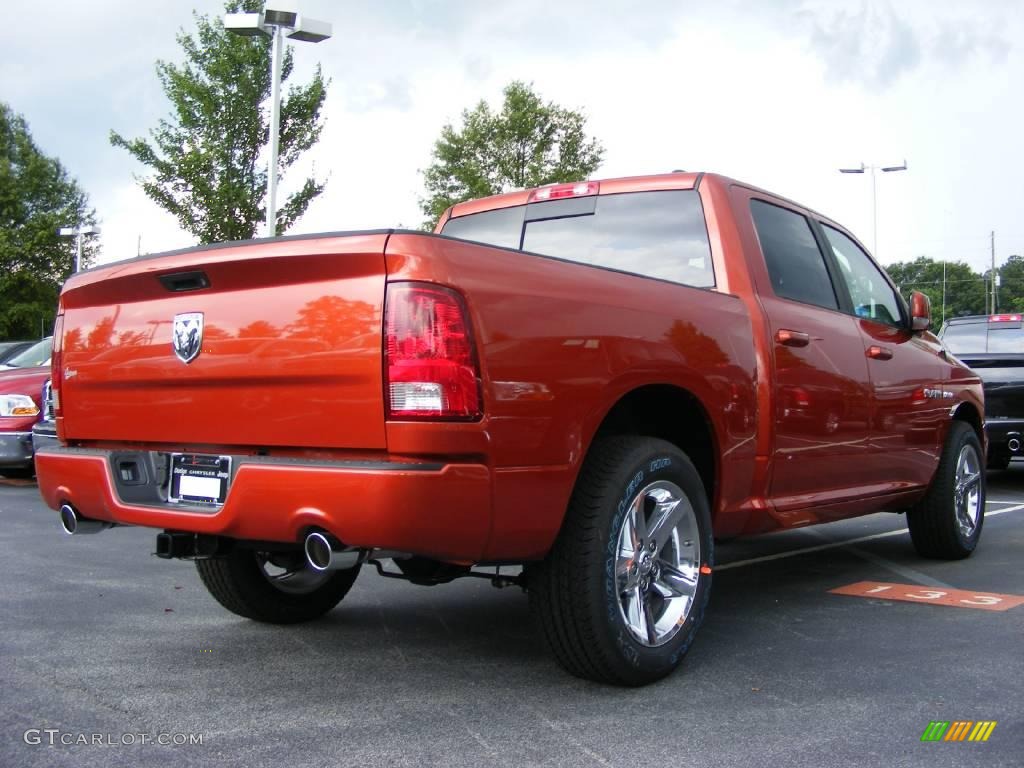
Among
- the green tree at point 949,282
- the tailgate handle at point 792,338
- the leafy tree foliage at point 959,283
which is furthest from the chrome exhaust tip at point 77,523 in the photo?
the green tree at point 949,282

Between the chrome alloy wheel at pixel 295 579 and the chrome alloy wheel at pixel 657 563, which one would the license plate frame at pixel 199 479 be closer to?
the chrome alloy wheel at pixel 295 579

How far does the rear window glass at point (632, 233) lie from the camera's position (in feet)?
14.7

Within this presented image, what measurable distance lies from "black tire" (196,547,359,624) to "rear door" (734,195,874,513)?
6.10 feet

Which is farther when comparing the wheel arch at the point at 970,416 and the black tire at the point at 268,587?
the wheel arch at the point at 970,416

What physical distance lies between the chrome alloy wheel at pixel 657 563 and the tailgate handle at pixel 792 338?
0.97m

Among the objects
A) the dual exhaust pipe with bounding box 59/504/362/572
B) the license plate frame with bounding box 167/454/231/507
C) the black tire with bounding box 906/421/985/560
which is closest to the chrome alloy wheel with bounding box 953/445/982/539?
the black tire with bounding box 906/421/985/560

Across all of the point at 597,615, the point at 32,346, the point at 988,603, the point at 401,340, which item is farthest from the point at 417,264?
the point at 32,346

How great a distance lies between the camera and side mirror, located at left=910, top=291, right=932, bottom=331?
220 inches

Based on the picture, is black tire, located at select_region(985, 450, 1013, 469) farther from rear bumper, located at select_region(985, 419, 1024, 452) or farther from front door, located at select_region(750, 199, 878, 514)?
front door, located at select_region(750, 199, 878, 514)

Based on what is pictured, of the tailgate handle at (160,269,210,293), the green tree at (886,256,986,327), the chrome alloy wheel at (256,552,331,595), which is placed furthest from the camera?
the green tree at (886,256,986,327)

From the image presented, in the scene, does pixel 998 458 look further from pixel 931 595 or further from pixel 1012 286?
pixel 1012 286

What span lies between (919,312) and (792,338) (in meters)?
1.56

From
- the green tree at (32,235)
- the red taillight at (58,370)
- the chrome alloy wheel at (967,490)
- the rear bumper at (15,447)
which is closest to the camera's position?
the red taillight at (58,370)

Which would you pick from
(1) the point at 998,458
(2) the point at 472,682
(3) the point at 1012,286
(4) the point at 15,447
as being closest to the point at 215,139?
(4) the point at 15,447
